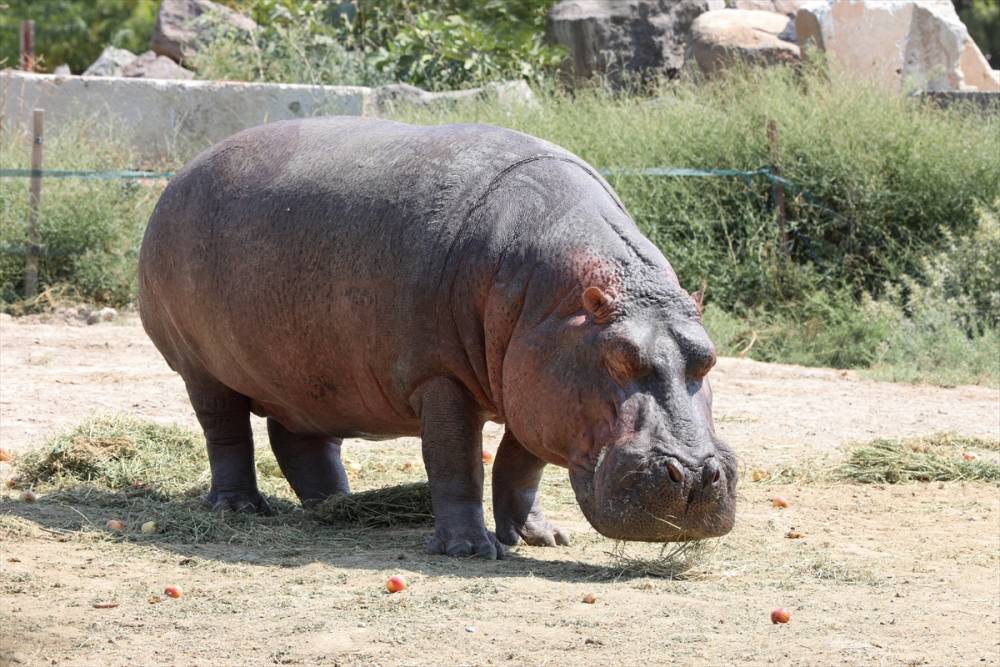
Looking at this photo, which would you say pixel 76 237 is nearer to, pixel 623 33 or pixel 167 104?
pixel 167 104

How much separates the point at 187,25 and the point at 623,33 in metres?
5.63

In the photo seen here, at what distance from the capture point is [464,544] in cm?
525

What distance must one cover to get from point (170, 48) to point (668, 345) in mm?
16184

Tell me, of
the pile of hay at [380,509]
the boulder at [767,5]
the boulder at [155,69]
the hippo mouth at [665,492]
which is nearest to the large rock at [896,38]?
the boulder at [767,5]

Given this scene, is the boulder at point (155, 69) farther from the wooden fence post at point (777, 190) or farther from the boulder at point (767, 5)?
the wooden fence post at point (777, 190)

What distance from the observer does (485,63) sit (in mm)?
17234

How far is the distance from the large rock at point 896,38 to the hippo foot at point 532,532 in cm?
1120

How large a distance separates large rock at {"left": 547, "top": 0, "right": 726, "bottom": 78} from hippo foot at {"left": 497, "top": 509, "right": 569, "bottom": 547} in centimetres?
1230

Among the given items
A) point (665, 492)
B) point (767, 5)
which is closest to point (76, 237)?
point (665, 492)

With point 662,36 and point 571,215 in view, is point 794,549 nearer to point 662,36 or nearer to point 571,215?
point 571,215

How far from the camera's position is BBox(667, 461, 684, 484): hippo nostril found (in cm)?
454

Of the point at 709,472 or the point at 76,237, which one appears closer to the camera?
the point at 709,472

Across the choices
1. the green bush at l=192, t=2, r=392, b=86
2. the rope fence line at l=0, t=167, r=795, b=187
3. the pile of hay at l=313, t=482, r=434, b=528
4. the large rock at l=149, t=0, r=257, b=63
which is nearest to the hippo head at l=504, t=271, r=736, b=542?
the pile of hay at l=313, t=482, r=434, b=528

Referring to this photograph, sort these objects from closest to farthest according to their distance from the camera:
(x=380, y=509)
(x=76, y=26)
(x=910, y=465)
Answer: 1. (x=380, y=509)
2. (x=910, y=465)
3. (x=76, y=26)
